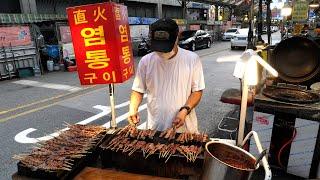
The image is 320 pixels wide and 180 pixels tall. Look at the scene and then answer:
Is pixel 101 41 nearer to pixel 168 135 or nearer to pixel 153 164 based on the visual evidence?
pixel 168 135

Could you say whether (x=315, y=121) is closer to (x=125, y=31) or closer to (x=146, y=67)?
(x=146, y=67)

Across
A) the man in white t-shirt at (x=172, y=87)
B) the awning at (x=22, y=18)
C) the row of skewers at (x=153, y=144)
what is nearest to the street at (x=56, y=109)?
the man in white t-shirt at (x=172, y=87)

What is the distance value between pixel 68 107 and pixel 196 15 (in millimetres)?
38250

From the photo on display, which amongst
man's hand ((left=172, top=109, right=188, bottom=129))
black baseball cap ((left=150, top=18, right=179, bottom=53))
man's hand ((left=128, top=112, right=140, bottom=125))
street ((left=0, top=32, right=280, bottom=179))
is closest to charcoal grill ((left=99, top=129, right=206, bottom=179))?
man's hand ((left=172, top=109, right=188, bottom=129))

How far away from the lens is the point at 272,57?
568 cm

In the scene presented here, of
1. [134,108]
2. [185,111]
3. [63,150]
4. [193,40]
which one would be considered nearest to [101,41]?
[134,108]

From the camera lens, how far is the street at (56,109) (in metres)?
6.75

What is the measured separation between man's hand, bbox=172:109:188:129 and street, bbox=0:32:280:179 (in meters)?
2.28

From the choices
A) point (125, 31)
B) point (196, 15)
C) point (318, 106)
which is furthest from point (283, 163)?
point (196, 15)

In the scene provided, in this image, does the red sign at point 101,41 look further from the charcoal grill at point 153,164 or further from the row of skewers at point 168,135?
the charcoal grill at point 153,164

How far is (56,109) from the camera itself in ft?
29.4

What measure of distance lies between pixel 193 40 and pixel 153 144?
75.5 ft

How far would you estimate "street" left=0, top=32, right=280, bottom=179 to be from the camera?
6.75m

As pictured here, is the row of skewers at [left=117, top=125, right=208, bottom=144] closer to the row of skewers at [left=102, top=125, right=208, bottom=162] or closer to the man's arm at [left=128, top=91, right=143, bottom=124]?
the row of skewers at [left=102, top=125, right=208, bottom=162]
